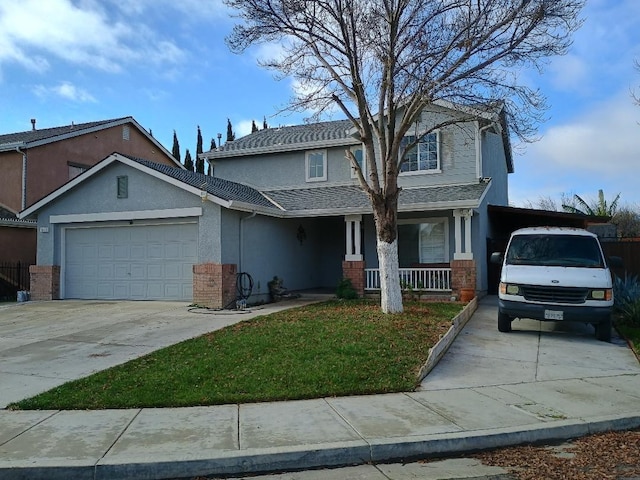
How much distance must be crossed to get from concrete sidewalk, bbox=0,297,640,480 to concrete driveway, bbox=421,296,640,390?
2.4 inches

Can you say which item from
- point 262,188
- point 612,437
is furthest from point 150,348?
point 262,188

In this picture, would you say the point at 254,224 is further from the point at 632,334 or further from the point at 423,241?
the point at 632,334

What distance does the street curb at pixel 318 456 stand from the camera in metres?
4.28

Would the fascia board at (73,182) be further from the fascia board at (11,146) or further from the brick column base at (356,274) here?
the brick column base at (356,274)

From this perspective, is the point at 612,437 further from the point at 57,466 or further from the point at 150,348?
the point at 150,348

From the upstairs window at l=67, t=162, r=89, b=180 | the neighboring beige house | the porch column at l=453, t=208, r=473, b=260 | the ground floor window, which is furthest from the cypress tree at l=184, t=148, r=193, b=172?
the porch column at l=453, t=208, r=473, b=260

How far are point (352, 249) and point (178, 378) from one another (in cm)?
1020

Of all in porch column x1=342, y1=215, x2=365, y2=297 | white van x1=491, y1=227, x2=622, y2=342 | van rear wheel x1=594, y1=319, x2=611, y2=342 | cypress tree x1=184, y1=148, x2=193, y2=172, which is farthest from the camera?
cypress tree x1=184, y1=148, x2=193, y2=172

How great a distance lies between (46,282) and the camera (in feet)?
52.4

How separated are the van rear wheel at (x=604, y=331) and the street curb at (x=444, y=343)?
2601mm

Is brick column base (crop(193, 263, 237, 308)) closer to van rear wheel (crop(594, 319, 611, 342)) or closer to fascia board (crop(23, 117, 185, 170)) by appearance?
van rear wheel (crop(594, 319, 611, 342))

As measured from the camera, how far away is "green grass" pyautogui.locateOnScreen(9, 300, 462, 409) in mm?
6113

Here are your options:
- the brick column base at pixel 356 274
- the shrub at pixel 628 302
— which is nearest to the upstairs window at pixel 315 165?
the brick column base at pixel 356 274

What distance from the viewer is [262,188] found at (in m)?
19.7
